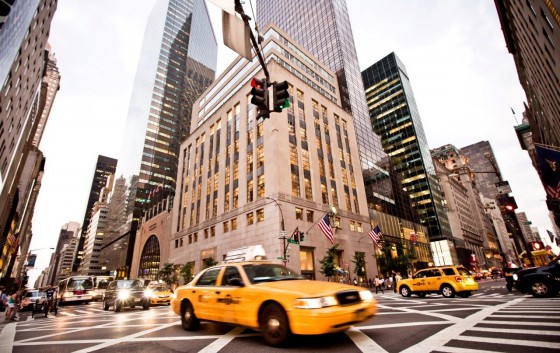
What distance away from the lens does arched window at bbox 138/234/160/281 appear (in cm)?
6812

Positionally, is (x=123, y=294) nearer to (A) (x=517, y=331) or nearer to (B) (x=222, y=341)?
(B) (x=222, y=341)

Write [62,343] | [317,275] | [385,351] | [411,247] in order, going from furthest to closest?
[411,247], [317,275], [62,343], [385,351]

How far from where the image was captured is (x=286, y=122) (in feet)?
124

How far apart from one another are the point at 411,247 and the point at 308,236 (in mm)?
36582

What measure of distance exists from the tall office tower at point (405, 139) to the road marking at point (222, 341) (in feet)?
265

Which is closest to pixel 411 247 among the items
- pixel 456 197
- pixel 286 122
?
pixel 286 122

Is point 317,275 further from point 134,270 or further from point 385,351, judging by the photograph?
point 134,270

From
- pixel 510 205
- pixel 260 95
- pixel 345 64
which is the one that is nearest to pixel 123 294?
pixel 260 95

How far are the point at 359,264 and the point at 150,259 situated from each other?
A: 58.1m

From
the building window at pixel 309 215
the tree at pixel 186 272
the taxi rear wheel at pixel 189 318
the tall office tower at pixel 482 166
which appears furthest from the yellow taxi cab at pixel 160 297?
the tall office tower at pixel 482 166

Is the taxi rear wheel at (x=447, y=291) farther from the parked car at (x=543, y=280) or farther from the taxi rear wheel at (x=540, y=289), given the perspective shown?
the taxi rear wheel at (x=540, y=289)

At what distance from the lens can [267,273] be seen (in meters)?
5.79

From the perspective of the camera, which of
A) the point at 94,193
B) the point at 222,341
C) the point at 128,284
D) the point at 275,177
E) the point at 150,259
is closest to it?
the point at 222,341

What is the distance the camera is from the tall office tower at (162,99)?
100688 mm
